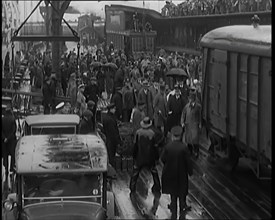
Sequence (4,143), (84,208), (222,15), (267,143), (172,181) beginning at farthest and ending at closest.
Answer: (222,15), (4,143), (267,143), (172,181), (84,208)

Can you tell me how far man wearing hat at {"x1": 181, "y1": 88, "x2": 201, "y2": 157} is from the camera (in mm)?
14977

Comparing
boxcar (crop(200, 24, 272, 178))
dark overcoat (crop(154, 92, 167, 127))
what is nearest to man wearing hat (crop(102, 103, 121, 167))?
boxcar (crop(200, 24, 272, 178))

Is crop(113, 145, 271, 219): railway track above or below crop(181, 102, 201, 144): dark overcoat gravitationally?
below

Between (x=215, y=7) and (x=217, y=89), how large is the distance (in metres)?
11.3

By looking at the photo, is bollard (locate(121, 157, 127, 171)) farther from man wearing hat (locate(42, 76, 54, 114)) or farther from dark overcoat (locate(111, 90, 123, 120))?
man wearing hat (locate(42, 76, 54, 114))

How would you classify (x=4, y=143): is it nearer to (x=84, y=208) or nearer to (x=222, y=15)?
(x=84, y=208)

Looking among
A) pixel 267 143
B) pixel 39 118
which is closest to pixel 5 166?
pixel 39 118

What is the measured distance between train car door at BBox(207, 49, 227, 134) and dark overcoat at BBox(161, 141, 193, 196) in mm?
3982

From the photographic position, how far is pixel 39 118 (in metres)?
11.9

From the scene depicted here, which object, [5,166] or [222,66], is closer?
[5,166]

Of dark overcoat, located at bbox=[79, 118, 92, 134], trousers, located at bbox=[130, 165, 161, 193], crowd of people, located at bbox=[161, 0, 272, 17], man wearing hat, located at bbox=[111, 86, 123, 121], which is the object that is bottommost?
trousers, located at bbox=[130, 165, 161, 193]

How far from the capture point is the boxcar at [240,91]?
39.0 ft

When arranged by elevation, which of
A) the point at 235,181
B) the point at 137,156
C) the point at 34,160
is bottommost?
the point at 235,181

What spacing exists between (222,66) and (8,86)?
14.0 metres
